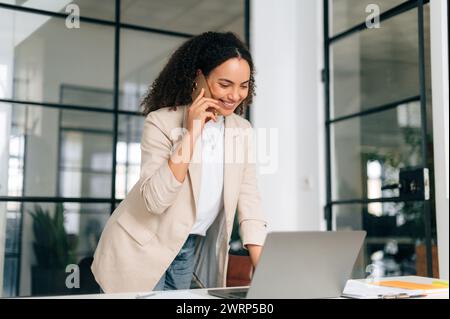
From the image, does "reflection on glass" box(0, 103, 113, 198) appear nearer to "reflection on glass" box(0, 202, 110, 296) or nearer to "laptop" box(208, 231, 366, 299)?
"reflection on glass" box(0, 202, 110, 296)

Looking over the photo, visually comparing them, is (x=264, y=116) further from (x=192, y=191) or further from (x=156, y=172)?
(x=156, y=172)

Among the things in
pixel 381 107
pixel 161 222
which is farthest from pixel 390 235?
pixel 161 222

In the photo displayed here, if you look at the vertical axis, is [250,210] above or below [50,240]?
above

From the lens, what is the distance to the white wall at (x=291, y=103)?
12.8ft

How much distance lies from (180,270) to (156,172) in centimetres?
36

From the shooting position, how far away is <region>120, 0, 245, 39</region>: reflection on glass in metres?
3.65

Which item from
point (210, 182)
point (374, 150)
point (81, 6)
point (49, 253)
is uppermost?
point (81, 6)

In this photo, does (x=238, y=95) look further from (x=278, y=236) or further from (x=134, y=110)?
(x=134, y=110)

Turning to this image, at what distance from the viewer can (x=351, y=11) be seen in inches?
147


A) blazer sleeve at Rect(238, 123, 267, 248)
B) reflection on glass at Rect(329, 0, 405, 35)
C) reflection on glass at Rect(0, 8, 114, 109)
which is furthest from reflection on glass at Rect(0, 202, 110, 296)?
reflection on glass at Rect(329, 0, 405, 35)

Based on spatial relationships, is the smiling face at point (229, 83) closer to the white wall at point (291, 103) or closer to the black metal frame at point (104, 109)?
the black metal frame at point (104, 109)

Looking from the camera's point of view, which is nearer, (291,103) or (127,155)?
(127,155)

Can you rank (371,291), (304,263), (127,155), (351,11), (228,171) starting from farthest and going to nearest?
(351,11)
(127,155)
(228,171)
(371,291)
(304,263)
